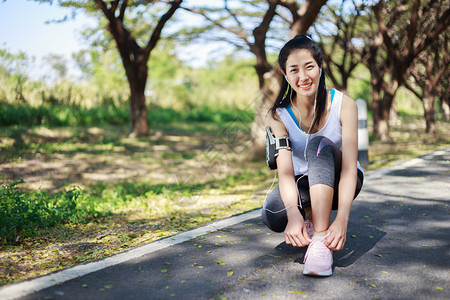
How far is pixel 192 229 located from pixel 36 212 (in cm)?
152

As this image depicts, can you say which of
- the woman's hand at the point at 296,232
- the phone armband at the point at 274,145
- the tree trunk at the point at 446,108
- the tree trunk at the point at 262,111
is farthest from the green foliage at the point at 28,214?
the tree trunk at the point at 446,108

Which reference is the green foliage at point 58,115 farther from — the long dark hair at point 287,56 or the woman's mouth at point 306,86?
the woman's mouth at point 306,86

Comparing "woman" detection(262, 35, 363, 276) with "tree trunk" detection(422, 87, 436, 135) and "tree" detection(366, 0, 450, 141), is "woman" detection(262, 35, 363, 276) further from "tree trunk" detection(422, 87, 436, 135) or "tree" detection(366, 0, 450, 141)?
"tree trunk" detection(422, 87, 436, 135)

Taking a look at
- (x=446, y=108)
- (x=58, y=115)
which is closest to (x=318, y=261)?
(x=58, y=115)

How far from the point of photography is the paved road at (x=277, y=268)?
2.59 m

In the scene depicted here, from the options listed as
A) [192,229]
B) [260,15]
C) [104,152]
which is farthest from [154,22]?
[192,229]

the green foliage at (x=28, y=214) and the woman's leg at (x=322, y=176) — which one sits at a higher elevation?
the woman's leg at (x=322, y=176)

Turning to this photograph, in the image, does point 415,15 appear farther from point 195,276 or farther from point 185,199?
point 195,276

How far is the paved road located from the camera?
8.50ft

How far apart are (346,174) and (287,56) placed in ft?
2.93

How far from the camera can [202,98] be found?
27.9 meters

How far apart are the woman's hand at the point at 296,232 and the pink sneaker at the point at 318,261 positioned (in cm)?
6

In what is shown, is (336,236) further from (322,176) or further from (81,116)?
(81,116)

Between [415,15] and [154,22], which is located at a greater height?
[154,22]
